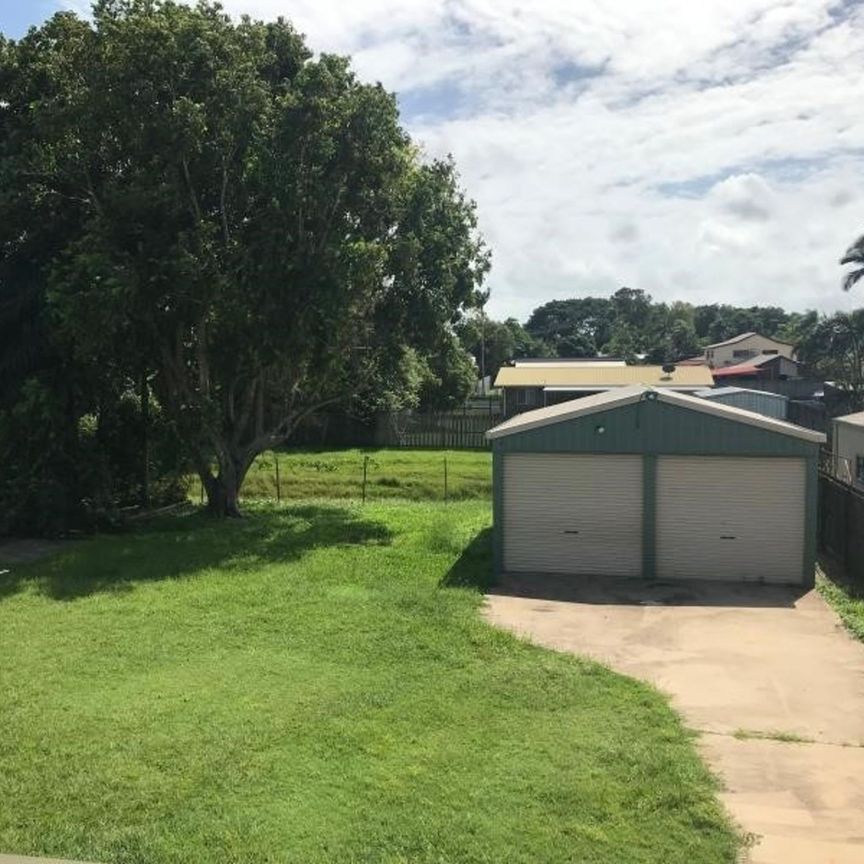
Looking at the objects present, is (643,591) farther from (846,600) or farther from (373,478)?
(373,478)

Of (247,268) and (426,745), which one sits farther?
(247,268)

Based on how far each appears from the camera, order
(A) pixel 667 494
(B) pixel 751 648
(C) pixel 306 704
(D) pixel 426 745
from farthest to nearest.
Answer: (A) pixel 667 494, (B) pixel 751 648, (C) pixel 306 704, (D) pixel 426 745

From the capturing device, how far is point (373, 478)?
25156mm

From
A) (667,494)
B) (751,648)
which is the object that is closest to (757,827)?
(751,648)

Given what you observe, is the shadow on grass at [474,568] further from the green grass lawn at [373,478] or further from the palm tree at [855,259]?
the palm tree at [855,259]

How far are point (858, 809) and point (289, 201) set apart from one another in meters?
13.3

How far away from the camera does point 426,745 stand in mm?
6719

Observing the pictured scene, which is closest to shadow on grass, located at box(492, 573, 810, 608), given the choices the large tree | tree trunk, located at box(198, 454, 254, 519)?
the large tree

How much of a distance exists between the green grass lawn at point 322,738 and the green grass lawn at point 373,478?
1135 cm

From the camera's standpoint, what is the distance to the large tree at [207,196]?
15414 mm

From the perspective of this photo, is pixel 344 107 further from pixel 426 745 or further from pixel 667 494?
pixel 426 745

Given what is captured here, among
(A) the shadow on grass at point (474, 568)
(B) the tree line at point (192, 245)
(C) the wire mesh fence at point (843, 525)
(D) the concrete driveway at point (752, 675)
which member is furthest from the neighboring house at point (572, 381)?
(D) the concrete driveway at point (752, 675)

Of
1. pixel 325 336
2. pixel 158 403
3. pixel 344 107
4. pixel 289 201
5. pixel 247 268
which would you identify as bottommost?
pixel 158 403

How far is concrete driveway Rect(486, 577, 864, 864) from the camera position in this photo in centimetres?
588
